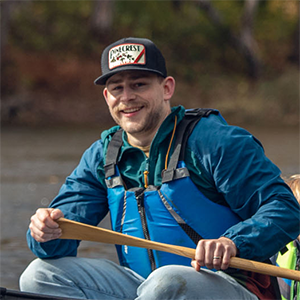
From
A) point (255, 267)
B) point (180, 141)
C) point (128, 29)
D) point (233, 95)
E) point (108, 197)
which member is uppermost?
point (128, 29)

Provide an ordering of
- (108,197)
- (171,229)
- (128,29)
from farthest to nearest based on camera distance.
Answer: (128,29)
(108,197)
(171,229)

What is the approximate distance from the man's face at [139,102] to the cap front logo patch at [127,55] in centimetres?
6

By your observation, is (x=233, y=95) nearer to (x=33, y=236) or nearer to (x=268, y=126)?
(x=268, y=126)

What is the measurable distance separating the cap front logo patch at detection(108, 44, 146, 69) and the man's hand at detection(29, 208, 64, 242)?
737 mm

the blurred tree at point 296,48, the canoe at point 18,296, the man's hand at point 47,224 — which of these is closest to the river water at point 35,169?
the man's hand at point 47,224

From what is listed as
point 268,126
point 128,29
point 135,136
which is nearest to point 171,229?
point 135,136

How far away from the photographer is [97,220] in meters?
3.48

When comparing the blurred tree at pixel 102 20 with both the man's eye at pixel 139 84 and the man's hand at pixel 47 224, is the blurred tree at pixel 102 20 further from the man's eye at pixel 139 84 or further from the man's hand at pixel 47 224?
the man's hand at pixel 47 224

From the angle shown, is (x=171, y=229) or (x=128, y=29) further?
(x=128, y=29)

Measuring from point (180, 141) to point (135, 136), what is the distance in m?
0.28

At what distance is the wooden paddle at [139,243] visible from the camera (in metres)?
2.77

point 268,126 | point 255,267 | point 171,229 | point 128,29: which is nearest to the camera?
point 255,267

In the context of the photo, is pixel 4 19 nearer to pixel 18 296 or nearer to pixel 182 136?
pixel 182 136

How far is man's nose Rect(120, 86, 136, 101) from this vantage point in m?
Answer: 3.36
